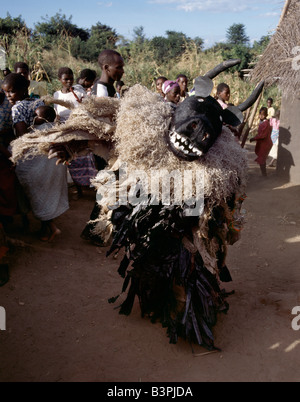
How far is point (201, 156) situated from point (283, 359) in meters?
1.54

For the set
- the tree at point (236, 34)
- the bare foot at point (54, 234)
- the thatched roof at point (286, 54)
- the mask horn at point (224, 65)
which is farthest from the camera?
the tree at point (236, 34)

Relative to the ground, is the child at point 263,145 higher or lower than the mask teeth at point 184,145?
lower

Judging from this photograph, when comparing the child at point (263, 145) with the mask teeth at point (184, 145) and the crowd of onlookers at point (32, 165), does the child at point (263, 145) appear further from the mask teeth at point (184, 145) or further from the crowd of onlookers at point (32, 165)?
the mask teeth at point (184, 145)

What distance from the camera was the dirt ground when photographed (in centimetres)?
234

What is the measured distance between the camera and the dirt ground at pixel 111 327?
7.67 ft

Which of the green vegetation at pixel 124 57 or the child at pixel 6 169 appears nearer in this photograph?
the child at pixel 6 169

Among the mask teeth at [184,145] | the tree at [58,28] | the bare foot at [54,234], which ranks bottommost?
the bare foot at [54,234]

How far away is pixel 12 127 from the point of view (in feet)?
12.3

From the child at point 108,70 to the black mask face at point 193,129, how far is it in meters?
1.68

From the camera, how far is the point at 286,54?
634 centimetres

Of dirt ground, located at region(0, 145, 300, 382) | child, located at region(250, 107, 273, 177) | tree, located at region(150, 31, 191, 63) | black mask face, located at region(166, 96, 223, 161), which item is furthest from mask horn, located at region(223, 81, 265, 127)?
tree, located at region(150, 31, 191, 63)

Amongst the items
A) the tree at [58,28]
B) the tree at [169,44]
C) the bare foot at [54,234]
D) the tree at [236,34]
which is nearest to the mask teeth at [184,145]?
the bare foot at [54,234]
